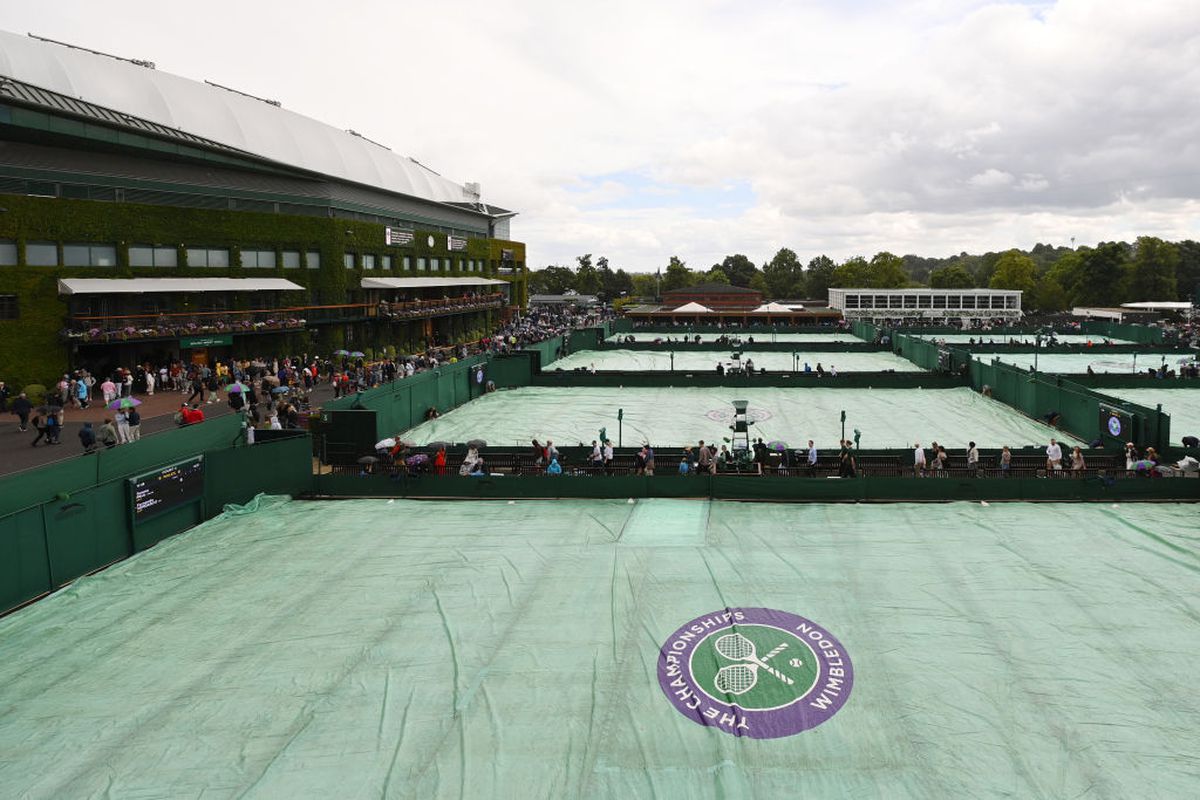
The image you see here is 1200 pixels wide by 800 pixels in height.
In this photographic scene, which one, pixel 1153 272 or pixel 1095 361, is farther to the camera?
pixel 1153 272

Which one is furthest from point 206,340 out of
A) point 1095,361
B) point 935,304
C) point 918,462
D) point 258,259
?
point 935,304

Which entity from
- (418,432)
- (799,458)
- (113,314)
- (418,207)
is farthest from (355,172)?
(799,458)

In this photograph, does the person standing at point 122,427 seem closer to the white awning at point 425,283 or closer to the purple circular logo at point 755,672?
the purple circular logo at point 755,672

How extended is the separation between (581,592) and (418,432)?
1866 cm

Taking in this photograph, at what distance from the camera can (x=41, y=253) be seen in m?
39.4

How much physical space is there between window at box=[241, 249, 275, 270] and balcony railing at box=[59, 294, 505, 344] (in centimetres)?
318

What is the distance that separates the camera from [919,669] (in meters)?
12.5

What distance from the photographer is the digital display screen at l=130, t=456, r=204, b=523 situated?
60.1 ft

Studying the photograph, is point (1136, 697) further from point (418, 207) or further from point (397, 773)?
point (418, 207)

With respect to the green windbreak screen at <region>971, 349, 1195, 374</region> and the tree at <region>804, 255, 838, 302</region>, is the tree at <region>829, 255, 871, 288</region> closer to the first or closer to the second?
the tree at <region>804, 255, 838, 302</region>

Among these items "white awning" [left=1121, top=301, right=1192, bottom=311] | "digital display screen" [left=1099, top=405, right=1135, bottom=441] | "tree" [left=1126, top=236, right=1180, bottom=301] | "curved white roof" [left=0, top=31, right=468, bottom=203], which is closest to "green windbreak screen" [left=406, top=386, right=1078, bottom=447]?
"digital display screen" [left=1099, top=405, right=1135, bottom=441]

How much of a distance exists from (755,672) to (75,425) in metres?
30.4

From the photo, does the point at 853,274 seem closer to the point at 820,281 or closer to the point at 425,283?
the point at 820,281

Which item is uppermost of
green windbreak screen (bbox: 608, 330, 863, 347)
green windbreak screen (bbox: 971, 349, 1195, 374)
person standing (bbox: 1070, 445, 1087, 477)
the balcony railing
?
the balcony railing
